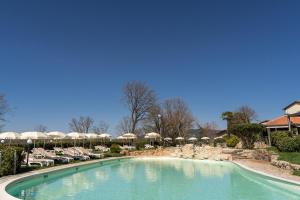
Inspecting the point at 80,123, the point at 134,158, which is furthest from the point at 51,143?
the point at 80,123

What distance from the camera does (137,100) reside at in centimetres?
4291

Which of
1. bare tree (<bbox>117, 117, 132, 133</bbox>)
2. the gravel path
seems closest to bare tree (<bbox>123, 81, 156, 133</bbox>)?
bare tree (<bbox>117, 117, 132, 133</bbox>)

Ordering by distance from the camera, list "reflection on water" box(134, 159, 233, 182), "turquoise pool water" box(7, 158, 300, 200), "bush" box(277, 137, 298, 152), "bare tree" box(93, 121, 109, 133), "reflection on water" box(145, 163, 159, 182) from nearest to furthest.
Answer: "turquoise pool water" box(7, 158, 300, 200), "reflection on water" box(145, 163, 159, 182), "reflection on water" box(134, 159, 233, 182), "bush" box(277, 137, 298, 152), "bare tree" box(93, 121, 109, 133)

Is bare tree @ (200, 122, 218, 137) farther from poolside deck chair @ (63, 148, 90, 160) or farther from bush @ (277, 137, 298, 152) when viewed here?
poolside deck chair @ (63, 148, 90, 160)

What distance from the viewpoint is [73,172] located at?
48.8 ft

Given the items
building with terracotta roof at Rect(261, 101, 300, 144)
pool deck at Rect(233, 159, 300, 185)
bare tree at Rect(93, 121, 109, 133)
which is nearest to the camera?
pool deck at Rect(233, 159, 300, 185)

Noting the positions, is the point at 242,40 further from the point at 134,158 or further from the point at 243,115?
the point at 243,115

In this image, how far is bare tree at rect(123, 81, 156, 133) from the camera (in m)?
42.7

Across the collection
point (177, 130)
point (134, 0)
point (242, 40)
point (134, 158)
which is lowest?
point (134, 158)

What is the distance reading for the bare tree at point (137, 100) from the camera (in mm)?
42731

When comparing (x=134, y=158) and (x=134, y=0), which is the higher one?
(x=134, y=0)

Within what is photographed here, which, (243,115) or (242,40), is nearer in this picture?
(242,40)

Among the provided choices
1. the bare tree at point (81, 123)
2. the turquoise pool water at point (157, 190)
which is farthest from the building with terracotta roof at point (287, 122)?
the bare tree at point (81, 123)

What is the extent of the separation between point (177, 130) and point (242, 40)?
22496 mm
